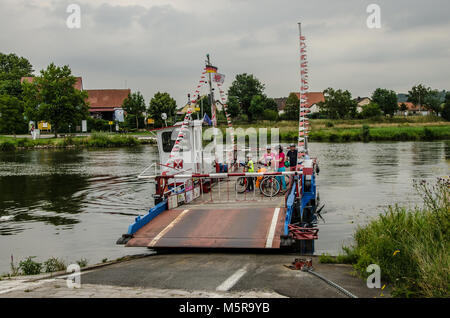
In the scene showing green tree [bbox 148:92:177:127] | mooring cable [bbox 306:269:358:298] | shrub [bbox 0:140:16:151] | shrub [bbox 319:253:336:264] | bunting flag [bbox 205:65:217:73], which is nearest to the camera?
mooring cable [bbox 306:269:358:298]

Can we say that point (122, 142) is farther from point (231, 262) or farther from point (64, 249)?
point (231, 262)

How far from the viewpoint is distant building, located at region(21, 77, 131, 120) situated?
97.8 m

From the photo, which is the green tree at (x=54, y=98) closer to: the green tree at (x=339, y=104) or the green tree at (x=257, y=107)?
the green tree at (x=257, y=107)

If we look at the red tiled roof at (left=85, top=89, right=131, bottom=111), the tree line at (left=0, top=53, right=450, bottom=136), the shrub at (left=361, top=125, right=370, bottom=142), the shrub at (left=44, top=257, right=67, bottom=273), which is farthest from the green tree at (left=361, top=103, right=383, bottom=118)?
the shrub at (left=44, top=257, right=67, bottom=273)

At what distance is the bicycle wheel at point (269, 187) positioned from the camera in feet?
50.9

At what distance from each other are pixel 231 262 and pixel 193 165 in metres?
8.70

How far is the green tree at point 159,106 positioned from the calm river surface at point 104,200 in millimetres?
40167

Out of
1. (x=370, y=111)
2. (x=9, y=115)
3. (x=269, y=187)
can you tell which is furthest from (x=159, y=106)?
(x=269, y=187)

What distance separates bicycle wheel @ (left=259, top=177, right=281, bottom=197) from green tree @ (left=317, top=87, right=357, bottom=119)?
90120mm

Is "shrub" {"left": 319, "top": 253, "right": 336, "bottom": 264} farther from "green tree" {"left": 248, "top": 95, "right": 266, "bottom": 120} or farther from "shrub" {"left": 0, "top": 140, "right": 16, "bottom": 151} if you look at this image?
"green tree" {"left": 248, "top": 95, "right": 266, "bottom": 120}

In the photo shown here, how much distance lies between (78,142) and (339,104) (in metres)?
59.7

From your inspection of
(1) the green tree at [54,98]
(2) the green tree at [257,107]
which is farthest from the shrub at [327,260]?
(2) the green tree at [257,107]

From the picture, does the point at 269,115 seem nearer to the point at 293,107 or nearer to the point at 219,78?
the point at 293,107

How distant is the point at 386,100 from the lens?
125 meters
